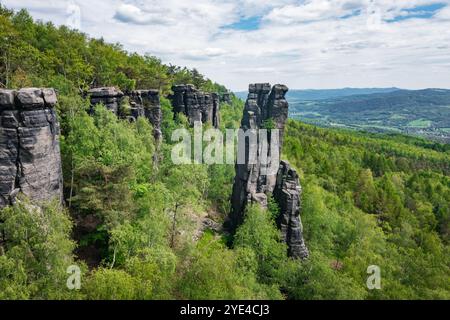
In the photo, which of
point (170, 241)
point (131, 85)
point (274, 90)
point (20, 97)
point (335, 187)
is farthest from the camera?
point (335, 187)

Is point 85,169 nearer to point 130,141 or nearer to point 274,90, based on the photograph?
point 130,141

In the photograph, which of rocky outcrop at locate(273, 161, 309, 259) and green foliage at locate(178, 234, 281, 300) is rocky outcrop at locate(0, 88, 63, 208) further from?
rocky outcrop at locate(273, 161, 309, 259)

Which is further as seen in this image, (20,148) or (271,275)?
(271,275)

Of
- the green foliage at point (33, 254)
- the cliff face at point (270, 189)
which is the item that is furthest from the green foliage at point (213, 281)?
the cliff face at point (270, 189)

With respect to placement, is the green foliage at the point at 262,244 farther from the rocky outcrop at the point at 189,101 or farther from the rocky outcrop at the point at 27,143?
the rocky outcrop at the point at 189,101

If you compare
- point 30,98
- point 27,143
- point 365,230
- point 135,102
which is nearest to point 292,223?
point 365,230

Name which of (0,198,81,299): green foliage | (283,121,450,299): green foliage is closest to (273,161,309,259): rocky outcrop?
(283,121,450,299): green foliage

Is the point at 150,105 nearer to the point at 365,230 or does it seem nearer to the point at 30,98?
the point at 30,98
